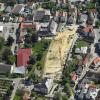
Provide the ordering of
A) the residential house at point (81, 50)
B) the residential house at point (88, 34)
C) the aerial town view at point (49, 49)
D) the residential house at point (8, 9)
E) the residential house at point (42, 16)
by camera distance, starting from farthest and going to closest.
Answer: the residential house at point (8, 9)
the residential house at point (42, 16)
the residential house at point (88, 34)
the residential house at point (81, 50)
the aerial town view at point (49, 49)

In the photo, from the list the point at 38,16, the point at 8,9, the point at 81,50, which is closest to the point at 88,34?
the point at 81,50

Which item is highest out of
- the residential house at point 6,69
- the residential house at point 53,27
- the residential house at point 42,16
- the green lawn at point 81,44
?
the residential house at point 42,16

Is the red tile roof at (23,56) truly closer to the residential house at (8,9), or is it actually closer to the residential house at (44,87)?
the residential house at (44,87)

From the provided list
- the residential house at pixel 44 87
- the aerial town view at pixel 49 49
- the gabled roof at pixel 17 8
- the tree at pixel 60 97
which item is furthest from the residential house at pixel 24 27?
the tree at pixel 60 97

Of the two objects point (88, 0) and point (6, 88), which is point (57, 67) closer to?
point (6, 88)

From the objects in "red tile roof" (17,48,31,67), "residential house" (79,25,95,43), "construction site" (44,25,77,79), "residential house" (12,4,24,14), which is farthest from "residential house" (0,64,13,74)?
"residential house" (12,4,24,14)

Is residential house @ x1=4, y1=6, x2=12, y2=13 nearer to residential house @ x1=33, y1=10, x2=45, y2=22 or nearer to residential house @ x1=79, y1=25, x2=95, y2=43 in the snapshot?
residential house @ x1=33, y1=10, x2=45, y2=22

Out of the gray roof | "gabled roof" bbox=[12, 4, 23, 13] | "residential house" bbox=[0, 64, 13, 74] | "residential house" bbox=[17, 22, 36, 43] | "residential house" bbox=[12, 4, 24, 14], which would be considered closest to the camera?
"residential house" bbox=[0, 64, 13, 74]
